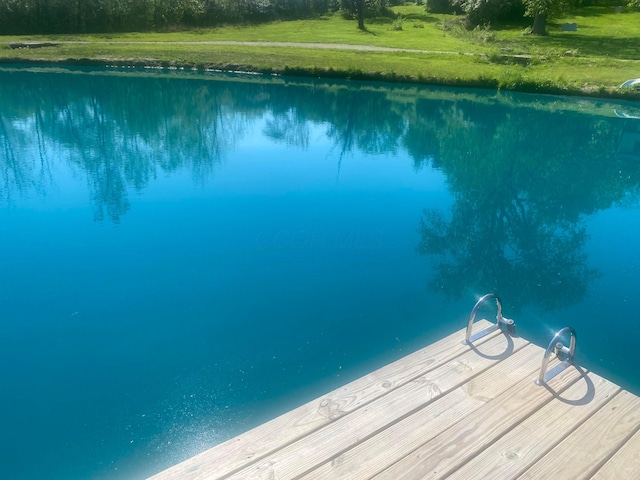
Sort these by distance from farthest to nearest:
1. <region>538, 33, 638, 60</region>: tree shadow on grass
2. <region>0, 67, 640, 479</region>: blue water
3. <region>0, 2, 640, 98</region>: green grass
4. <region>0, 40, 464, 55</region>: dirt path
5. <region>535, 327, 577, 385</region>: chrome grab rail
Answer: <region>0, 40, 464, 55</region>: dirt path < <region>538, 33, 638, 60</region>: tree shadow on grass < <region>0, 2, 640, 98</region>: green grass < <region>0, 67, 640, 479</region>: blue water < <region>535, 327, 577, 385</region>: chrome grab rail

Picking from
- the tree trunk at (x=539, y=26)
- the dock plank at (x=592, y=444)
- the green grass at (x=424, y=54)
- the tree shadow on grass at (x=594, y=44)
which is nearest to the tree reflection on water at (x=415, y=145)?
the green grass at (x=424, y=54)

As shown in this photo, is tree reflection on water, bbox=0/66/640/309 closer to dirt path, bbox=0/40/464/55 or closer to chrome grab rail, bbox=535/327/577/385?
chrome grab rail, bbox=535/327/577/385

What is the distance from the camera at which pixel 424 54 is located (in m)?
22.6

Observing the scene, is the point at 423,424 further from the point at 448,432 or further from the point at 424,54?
the point at 424,54

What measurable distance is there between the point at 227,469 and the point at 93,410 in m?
2.10

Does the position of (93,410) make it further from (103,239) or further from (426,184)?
(426,184)

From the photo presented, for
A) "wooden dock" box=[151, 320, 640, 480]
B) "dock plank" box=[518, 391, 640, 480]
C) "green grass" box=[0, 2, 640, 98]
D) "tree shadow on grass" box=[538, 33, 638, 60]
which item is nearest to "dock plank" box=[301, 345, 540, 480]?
"wooden dock" box=[151, 320, 640, 480]

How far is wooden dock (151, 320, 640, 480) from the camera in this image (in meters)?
2.84

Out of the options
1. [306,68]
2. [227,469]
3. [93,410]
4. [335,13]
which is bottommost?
[93,410]

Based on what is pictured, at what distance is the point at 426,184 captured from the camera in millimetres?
10711

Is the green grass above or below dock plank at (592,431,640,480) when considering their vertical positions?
above

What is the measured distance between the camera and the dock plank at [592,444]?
2854 mm

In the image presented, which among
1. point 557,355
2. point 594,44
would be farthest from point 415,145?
point 594,44

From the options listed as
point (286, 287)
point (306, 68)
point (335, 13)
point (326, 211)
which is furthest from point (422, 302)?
point (335, 13)
